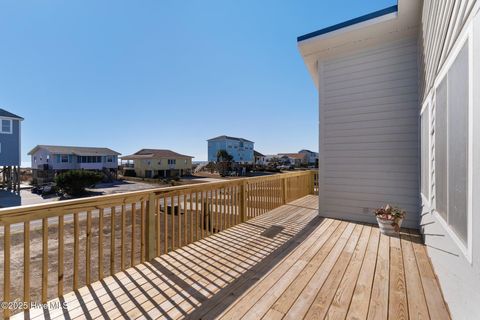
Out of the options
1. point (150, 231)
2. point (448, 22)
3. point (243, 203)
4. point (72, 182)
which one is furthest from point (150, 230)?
point (72, 182)

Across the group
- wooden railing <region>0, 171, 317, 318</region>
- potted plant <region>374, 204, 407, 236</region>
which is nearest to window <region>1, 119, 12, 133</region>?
wooden railing <region>0, 171, 317, 318</region>

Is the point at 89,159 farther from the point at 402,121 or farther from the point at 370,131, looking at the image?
the point at 402,121

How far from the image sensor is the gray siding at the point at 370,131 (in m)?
3.85

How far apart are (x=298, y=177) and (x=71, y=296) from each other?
5.84 m

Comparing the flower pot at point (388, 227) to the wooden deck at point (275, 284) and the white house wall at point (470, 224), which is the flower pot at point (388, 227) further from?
the white house wall at point (470, 224)

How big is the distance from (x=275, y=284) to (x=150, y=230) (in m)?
1.57

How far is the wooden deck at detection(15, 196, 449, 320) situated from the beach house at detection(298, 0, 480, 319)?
31cm

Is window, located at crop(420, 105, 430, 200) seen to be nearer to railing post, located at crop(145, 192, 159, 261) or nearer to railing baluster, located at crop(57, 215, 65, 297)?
railing post, located at crop(145, 192, 159, 261)

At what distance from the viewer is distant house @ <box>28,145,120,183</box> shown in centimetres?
2341

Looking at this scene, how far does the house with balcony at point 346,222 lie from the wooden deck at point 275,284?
2cm

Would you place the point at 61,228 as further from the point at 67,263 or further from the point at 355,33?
the point at 355,33

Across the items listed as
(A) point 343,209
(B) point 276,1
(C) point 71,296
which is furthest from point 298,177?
(C) point 71,296

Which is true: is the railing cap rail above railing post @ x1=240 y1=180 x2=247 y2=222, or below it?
above

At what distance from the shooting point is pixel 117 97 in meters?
16.8
